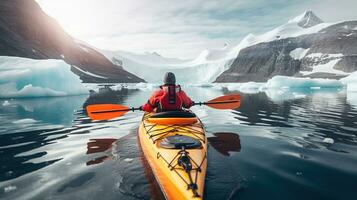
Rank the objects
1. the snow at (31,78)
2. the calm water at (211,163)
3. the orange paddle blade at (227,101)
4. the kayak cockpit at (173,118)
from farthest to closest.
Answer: the snow at (31,78) → the orange paddle blade at (227,101) → the kayak cockpit at (173,118) → the calm water at (211,163)

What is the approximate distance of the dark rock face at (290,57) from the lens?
11439 cm

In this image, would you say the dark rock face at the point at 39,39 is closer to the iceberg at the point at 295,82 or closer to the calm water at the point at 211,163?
the iceberg at the point at 295,82

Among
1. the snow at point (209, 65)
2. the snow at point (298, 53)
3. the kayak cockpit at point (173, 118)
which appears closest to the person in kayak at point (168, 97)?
the kayak cockpit at point (173, 118)

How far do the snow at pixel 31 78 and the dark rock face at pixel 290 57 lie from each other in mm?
101827

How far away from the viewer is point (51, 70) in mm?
26438

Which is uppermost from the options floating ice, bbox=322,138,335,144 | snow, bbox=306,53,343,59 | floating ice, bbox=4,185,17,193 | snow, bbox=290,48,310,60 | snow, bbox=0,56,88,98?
snow, bbox=290,48,310,60

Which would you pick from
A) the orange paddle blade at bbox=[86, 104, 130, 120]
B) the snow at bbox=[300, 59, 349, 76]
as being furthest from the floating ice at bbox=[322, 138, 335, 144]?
the snow at bbox=[300, 59, 349, 76]

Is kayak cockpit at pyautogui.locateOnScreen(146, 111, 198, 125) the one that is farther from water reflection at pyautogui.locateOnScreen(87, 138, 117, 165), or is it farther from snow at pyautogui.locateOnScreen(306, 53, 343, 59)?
snow at pyautogui.locateOnScreen(306, 53, 343, 59)

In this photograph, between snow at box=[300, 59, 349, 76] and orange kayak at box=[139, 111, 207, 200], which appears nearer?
orange kayak at box=[139, 111, 207, 200]

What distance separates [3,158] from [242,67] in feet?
480

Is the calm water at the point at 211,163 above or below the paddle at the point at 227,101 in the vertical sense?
below

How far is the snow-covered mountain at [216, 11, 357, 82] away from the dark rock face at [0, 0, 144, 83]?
61030 mm

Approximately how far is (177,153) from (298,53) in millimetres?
142545

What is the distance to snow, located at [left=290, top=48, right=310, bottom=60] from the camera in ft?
431
